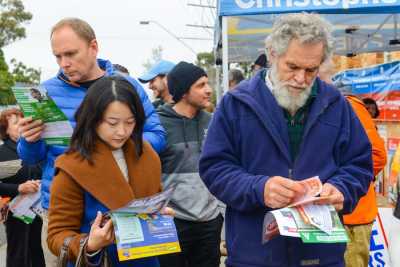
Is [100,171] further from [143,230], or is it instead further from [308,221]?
[308,221]

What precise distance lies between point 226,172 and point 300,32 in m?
0.63

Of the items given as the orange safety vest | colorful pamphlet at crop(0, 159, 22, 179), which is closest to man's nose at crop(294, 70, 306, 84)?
the orange safety vest

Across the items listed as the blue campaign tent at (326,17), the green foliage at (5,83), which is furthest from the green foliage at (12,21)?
the blue campaign tent at (326,17)

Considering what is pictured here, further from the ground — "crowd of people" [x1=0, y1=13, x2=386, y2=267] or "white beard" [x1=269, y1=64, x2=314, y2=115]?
"white beard" [x1=269, y1=64, x2=314, y2=115]

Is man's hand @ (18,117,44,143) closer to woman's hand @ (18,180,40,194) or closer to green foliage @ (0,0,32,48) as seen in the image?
woman's hand @ (18,180,40,194)

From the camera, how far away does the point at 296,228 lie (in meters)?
1.89

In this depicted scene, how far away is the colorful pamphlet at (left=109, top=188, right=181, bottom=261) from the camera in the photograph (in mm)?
1945

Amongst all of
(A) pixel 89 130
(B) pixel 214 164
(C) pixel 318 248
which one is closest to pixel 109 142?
(A) pixel 89 130

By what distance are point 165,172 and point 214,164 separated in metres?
1.45

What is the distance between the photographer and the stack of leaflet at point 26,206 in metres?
3.95

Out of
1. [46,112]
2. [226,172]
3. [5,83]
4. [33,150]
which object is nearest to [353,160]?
[226,172]

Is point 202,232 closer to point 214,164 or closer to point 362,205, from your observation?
point 362,205

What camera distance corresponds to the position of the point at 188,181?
3600mm

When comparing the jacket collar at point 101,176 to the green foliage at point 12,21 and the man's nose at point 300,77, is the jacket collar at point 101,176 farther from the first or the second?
the green foliage at point 12,21
